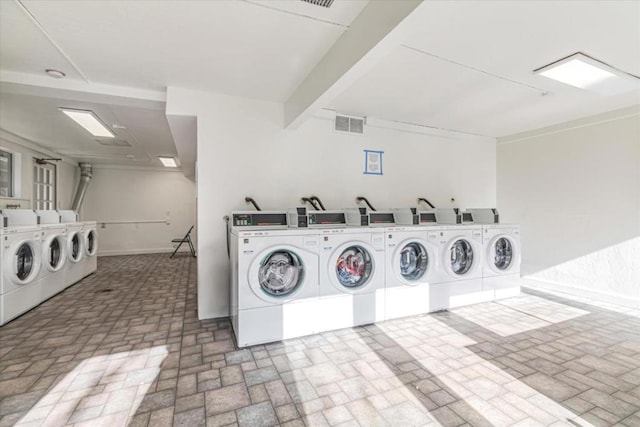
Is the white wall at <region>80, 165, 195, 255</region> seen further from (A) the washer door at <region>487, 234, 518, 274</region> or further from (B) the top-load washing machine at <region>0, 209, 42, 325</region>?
(A) the washer door at <region>487, 234, 518, 274</region>

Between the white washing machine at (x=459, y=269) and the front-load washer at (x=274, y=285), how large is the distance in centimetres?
161

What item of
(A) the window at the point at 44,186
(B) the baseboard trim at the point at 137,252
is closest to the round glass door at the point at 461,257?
(B) the baseboard trim at the point at 137,252

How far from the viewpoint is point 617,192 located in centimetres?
367

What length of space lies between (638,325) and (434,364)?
104 inches

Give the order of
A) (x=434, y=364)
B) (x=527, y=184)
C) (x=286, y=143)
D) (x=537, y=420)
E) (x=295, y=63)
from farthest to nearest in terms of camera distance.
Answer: (x=527, y=184) → (x=286, y=143) → (x=295, y=63) → (x=434, y=364) → (x=537, y=420)

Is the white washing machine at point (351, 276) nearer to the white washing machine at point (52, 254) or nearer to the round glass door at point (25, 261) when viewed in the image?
the round glass door at point (25, 261)

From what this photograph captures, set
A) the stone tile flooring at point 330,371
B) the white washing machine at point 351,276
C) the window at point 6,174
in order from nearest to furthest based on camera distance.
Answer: the stone tile flooring at point 330,371, the white washing machine at point 351,276, the window at point 6,174

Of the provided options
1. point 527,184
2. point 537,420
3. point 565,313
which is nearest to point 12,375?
point 537,420

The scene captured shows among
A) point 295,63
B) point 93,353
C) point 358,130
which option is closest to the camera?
point 93,353

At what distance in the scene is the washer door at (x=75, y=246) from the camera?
4343 mm

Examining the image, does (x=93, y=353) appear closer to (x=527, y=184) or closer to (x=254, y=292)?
(x=254, y=292)

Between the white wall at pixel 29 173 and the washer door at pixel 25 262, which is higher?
the white wall at pixel 29 173

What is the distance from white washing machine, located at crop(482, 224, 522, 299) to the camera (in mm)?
3713

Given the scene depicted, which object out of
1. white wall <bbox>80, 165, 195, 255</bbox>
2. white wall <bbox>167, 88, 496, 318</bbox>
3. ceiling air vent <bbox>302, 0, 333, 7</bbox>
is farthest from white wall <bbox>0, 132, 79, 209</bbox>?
ceiling air vent <bbox>302, 0, 333, 7</bbox>
